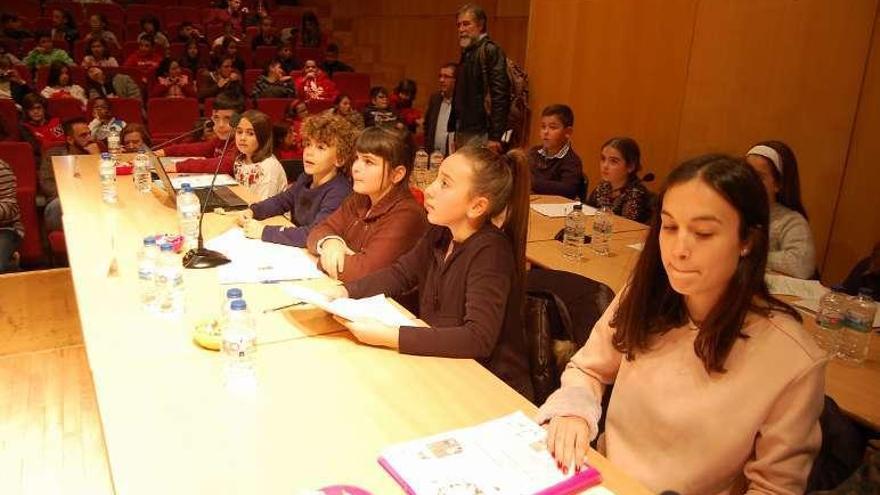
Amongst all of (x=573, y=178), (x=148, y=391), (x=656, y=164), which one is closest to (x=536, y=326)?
(x=148, y=391)

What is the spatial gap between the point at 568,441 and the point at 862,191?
342cm

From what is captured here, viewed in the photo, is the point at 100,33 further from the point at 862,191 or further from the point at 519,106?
the point at 862,191

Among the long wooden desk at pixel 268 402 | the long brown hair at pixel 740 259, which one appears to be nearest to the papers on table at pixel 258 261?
the long wooden desk at pixel 268 402

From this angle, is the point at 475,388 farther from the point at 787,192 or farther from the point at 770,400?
the point at 787,192

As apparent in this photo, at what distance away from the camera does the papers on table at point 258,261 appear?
2.32 meters

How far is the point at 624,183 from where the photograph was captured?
13.2ft

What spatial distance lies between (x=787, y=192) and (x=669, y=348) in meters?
2.20

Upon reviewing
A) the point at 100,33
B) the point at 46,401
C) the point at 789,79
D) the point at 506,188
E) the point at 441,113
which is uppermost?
the point at 100,33

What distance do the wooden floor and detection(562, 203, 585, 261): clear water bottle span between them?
6.67ft

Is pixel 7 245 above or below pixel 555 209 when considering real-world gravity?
below

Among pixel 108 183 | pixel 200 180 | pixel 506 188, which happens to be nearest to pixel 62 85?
pixel 200 180

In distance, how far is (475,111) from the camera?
4906mm

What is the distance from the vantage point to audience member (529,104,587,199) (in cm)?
452

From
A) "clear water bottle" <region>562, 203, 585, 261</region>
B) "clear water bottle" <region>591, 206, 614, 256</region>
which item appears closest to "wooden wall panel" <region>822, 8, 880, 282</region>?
"clear water bottle" <region>591, 206, 614, 256</region>
